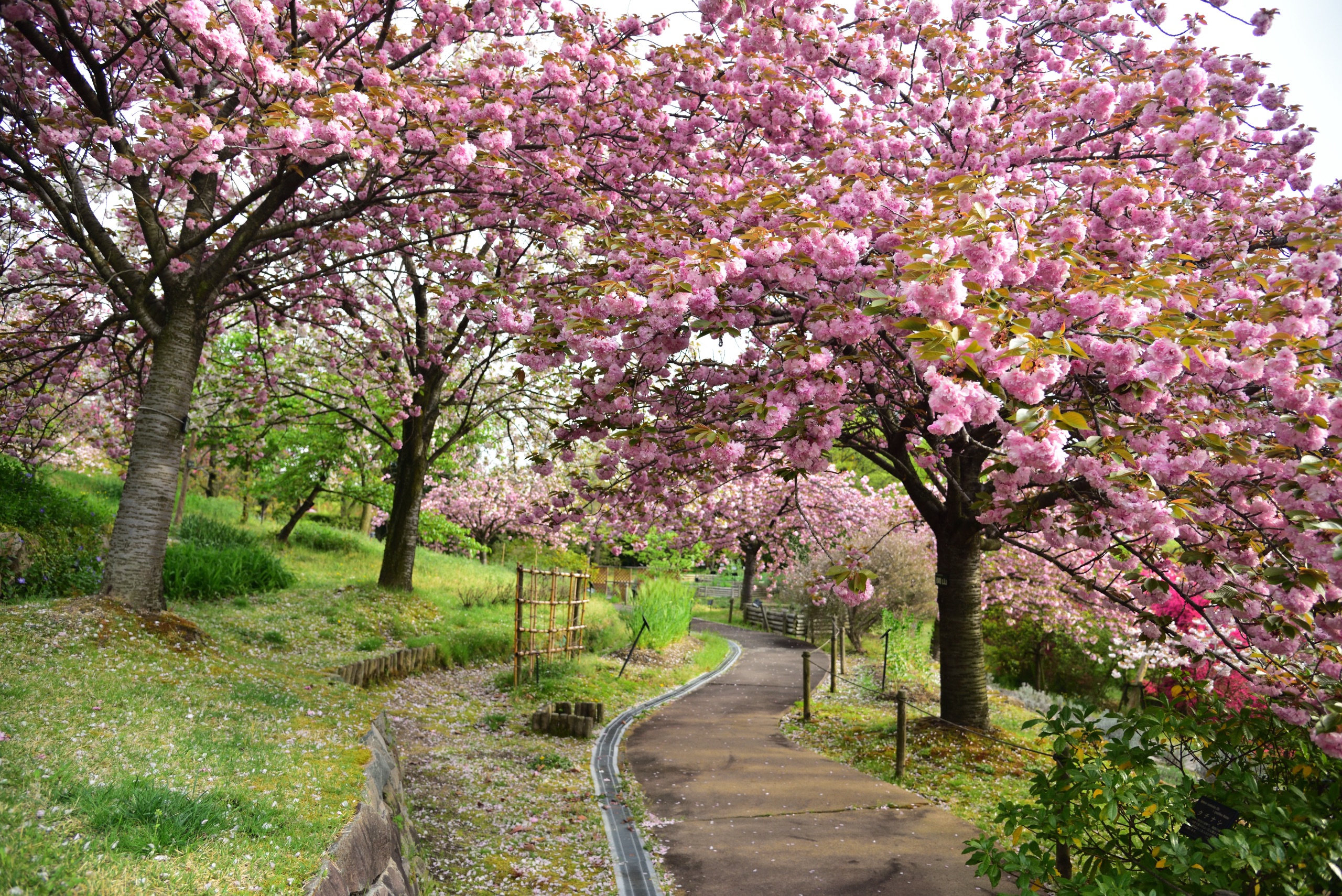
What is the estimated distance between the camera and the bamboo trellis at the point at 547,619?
1156 centimetres

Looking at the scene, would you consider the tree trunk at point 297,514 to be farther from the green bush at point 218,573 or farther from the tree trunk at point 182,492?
the green bush at point 218,573

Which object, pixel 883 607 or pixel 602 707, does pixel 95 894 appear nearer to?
pixel 602 707

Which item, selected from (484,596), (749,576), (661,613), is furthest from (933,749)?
(749,576)

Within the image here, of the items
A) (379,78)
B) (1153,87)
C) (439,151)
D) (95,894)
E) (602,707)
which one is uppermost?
(1153,87)

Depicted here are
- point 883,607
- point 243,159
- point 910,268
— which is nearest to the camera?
point 910,268

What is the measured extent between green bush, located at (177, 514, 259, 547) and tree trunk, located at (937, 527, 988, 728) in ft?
37.7

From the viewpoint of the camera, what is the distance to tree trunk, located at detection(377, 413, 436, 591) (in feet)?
44.4

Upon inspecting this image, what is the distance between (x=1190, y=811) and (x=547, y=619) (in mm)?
13385

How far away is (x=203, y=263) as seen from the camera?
7.52 meters

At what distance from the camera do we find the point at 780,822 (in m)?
6.06

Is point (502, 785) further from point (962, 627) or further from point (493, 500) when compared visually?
point (493, 500)

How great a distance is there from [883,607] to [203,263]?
634 inches

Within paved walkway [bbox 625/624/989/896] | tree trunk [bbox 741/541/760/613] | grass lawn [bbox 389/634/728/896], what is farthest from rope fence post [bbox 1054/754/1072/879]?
tree trunk [bbox 741/541/760/613]

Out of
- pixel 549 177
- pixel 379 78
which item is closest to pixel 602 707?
pixel 549 177
